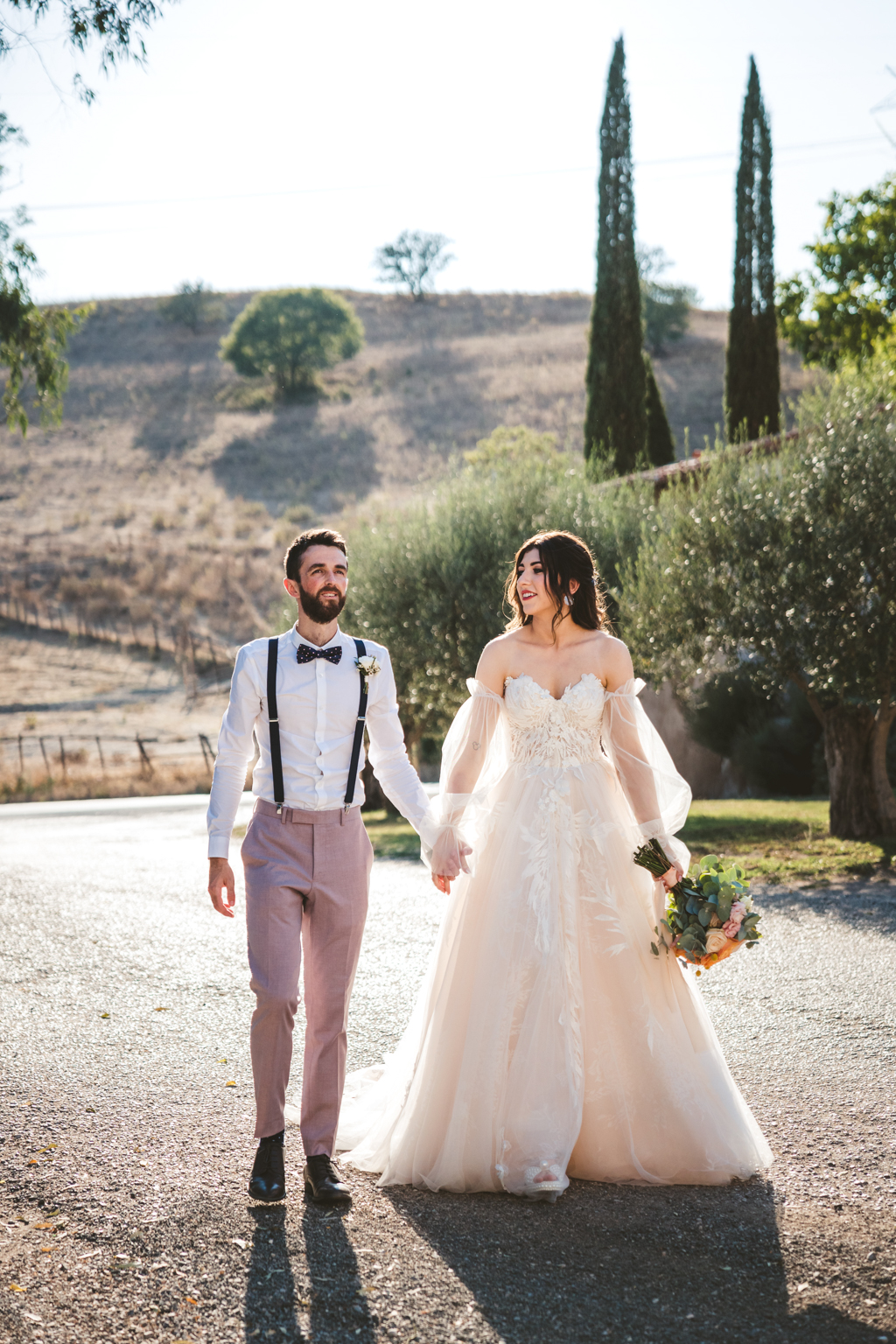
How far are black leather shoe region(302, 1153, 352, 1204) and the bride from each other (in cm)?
24

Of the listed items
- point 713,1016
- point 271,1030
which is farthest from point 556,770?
point 713,1016

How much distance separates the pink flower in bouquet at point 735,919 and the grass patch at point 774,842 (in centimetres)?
775

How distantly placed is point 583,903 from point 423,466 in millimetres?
64402

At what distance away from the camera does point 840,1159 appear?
4.24m

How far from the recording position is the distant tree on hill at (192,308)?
95438mm

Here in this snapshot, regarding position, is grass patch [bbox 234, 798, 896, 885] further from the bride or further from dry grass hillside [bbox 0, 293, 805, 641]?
dry grass hillside [bbox 0, 293, 805, 641]

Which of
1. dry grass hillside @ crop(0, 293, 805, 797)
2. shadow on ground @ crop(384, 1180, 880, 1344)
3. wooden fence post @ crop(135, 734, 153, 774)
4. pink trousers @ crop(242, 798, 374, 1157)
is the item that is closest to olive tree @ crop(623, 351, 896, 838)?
shadow on ground @ crop(384, 1180, 880, 1344)

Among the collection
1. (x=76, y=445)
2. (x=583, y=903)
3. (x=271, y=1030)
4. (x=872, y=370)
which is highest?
(x=76, y=445)

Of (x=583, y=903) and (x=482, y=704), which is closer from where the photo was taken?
(x=583, y=903)

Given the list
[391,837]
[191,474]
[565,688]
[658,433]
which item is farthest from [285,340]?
[565,688]

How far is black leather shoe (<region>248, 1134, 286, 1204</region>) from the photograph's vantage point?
3.84 meters

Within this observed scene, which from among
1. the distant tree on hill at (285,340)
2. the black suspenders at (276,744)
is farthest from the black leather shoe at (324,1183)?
the distant tree on hill at (285,340)

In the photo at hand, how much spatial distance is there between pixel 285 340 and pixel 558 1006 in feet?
274

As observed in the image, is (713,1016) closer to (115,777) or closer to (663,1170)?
(663,1170)
